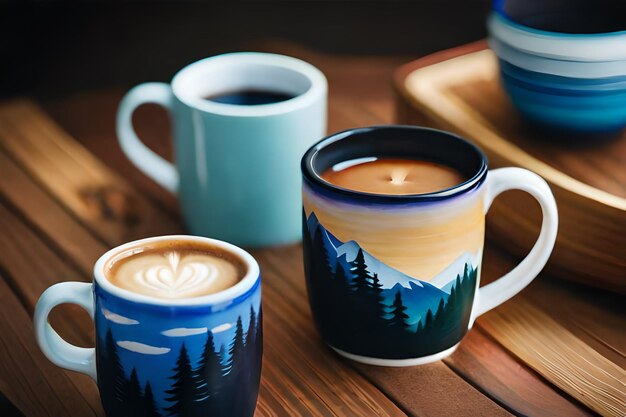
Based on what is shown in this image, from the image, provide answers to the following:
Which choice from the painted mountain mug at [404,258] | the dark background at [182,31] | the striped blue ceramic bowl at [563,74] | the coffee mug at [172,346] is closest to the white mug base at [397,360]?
the painted mountain mug at [404,258]

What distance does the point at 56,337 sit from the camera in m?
0.62

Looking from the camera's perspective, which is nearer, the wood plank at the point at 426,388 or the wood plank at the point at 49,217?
the wood plank at the point at 426,388

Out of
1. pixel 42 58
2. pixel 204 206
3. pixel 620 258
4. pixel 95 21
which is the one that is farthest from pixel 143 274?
pixel 95 21

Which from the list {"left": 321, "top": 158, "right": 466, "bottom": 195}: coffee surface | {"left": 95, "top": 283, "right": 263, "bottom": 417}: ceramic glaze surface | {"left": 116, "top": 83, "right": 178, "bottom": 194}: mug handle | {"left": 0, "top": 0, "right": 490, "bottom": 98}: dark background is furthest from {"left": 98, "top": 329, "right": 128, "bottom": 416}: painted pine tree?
{"left": 0, "top": 0, "right": 490, "bottom": 98}: dark background

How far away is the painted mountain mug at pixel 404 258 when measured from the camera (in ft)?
2.05

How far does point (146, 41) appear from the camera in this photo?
173cm

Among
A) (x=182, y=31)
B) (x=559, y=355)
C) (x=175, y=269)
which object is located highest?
(x=175, y=269)

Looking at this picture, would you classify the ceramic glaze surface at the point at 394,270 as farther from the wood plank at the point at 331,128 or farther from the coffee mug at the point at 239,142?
the coffee mug at the point at 239,142

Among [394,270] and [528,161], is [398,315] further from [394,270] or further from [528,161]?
[528,161]

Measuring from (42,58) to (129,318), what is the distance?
3.86ft

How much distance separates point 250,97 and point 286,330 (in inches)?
9.8

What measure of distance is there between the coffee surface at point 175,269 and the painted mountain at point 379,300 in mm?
73

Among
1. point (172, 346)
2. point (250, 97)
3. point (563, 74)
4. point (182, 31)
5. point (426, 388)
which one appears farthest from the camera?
point (182, 31)

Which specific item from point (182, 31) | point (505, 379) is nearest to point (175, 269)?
point (505, 379)
